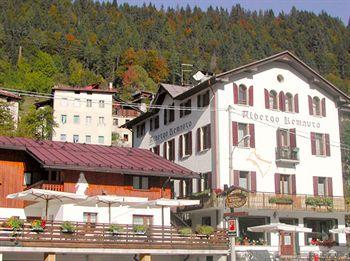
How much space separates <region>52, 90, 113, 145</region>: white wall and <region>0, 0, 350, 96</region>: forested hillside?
1376 inches

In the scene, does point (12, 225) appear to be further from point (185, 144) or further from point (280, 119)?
point (280, 119)

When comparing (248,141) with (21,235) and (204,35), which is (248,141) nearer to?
(21,235)

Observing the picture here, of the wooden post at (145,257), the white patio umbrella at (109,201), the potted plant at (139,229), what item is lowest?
the wooden post at (145,257)

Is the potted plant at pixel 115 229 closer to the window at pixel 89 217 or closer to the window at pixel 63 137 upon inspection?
the window at pixel 89 217

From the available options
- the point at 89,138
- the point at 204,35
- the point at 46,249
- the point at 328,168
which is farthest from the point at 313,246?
the point at 204,35

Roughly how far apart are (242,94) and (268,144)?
4.05 metres

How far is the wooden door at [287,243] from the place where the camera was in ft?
141

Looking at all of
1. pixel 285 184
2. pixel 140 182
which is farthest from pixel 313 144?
pixel 140 182

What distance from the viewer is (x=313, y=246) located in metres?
43.8

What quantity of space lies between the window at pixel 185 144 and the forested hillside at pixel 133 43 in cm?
7949

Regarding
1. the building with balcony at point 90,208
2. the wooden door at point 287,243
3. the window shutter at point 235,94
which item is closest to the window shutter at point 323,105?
the window shutter at point 235,94

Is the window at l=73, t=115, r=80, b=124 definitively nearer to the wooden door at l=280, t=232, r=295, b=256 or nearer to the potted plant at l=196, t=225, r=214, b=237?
the wooden door at l=280, t=232, r=295, b=256

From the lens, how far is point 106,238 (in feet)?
100

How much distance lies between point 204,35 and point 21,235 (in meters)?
150
